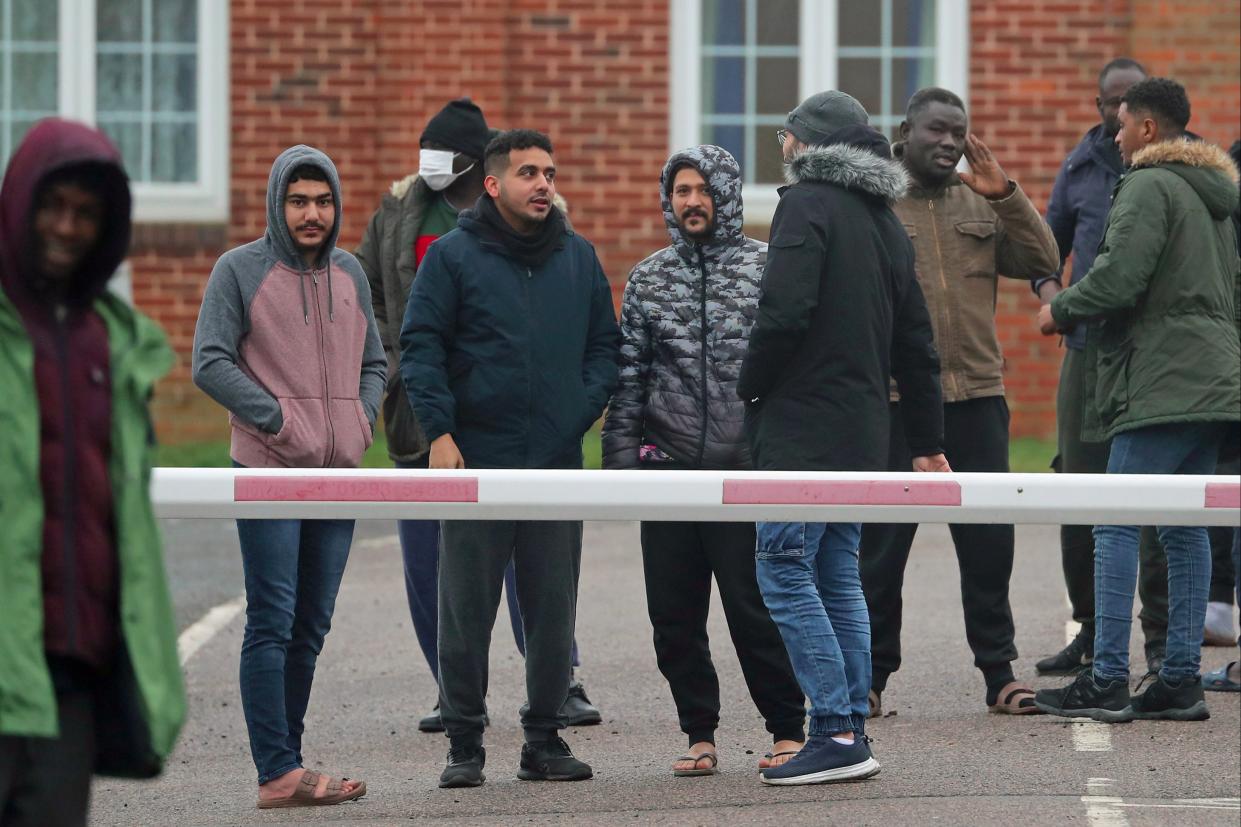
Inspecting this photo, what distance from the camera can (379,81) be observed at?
46.2 feet

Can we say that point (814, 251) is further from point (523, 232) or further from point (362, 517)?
point (362, 517)

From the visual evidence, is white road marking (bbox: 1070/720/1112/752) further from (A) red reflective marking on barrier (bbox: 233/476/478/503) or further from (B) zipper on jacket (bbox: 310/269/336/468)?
(B) zipper on jacket (bbox: 310/269/336/468)

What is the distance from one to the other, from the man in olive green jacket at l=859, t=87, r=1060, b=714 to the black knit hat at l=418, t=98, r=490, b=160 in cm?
150

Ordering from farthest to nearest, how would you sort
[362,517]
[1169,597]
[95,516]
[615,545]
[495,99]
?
[495,99], [615,545], [1169,597], [362,517], [95,516]

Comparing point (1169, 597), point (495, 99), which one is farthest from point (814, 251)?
point (495, 99)

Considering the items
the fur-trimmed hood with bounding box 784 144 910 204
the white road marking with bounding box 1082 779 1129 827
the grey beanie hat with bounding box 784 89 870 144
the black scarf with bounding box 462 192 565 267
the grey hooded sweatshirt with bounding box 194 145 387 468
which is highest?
the grey beanie hat with bounding box 784 89 870 144

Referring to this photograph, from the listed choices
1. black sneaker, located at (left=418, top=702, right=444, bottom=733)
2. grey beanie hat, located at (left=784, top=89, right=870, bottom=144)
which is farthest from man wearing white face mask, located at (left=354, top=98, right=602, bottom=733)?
grey beanie hat, located at (left=784, top=89, right=870, bottom=144)

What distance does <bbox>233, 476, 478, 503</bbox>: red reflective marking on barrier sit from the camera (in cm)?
541

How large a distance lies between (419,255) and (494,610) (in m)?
1.65

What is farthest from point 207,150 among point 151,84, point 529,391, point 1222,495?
point 1222,495

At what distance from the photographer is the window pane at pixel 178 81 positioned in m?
14.6

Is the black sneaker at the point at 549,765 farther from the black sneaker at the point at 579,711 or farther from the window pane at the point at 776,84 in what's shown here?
the window pane at the point at 776,84

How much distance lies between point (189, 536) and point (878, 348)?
6633 millimetres

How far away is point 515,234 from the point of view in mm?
6387
